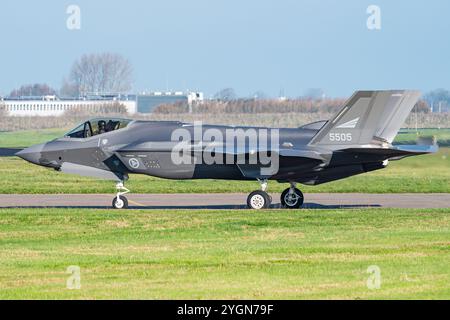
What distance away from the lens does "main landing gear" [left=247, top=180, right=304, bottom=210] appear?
27281 millimetres

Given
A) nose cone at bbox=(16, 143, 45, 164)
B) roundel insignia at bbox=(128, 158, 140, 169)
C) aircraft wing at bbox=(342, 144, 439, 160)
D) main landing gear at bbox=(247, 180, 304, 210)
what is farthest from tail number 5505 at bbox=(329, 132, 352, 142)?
nose cone at bbox=(16, 143, 45, 164)

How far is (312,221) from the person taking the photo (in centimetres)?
2356

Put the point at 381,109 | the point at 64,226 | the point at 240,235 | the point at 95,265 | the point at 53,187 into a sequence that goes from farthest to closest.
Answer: the point at 53,187 < the point at 381,109 < the point at 64,226 < the point at 240,235 < the point at 95,265

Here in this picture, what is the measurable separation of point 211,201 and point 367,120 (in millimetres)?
5870

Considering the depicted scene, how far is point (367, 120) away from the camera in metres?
26.7

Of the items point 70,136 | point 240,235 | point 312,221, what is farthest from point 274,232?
point 70,136

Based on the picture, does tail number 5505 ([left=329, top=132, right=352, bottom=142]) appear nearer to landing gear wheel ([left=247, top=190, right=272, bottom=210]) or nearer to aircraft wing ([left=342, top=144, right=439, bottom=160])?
aircraft wing ([left=342, top=144, right=439, bottom=160])

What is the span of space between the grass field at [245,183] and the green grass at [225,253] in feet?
27.3

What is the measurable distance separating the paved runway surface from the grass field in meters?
1.77

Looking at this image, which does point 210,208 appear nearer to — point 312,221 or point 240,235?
point 312,221

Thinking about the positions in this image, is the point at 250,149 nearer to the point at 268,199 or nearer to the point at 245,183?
the point at 268,199

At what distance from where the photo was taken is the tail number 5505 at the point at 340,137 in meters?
26.8
